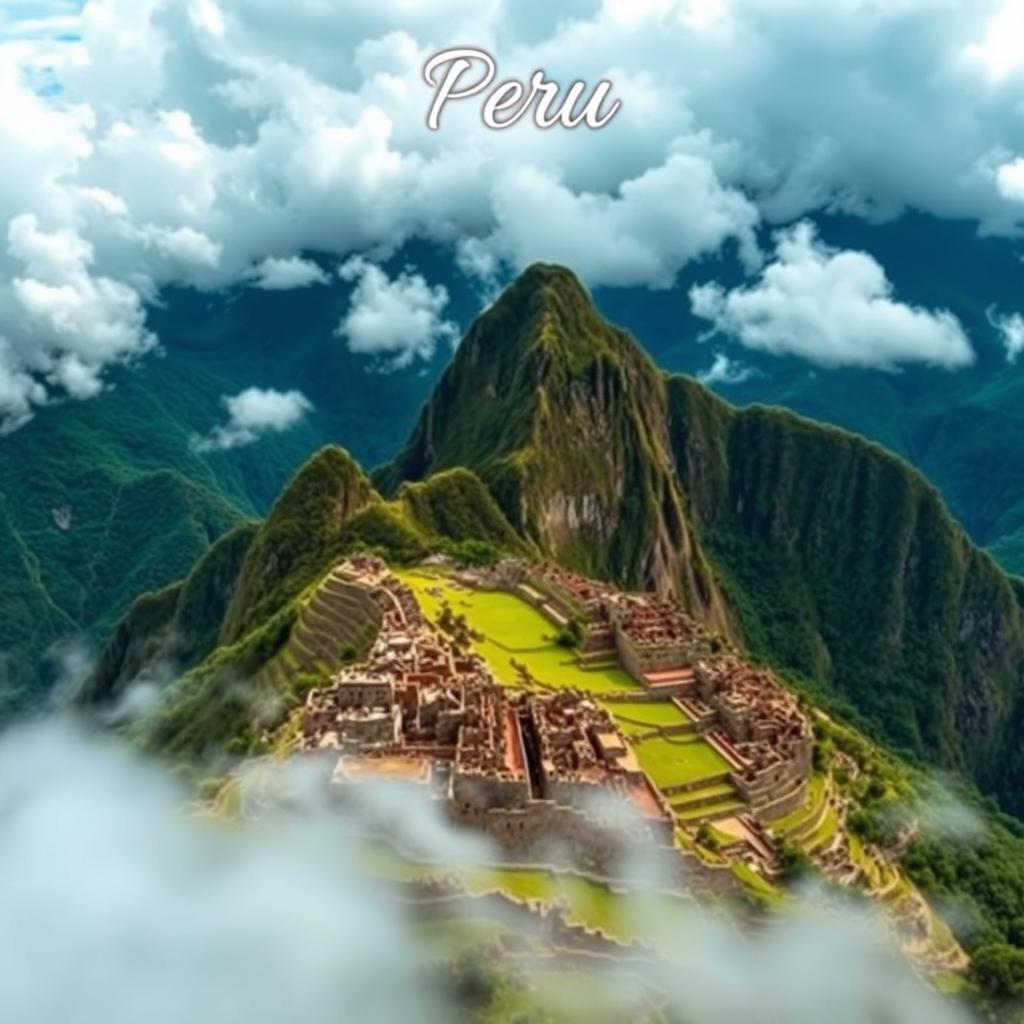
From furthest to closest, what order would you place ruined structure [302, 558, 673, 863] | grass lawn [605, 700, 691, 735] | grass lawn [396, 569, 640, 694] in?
grass lawn [396, 569, 640, 694] < grass lawn [605, 700, 691, 735] < ruined structure [302, 558, 673, 863]

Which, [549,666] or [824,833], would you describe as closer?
[824,833]

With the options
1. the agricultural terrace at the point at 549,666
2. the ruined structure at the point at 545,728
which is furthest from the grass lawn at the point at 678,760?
the ruined structure at the point at 545,728

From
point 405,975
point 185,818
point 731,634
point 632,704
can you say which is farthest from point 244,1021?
point 731,634

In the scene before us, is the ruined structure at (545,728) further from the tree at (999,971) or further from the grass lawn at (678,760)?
the tree at (999,971)

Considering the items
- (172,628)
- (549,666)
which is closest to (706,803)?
(549,666)

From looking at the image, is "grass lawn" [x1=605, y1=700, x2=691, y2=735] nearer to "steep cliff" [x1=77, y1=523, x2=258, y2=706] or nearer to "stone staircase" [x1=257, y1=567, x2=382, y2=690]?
"stone staircase" [x1=257, y1=567, x2=382, y2=690]

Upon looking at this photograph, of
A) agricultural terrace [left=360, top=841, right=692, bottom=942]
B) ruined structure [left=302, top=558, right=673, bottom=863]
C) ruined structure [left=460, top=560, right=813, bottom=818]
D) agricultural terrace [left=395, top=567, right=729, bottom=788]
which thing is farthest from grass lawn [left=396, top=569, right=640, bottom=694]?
agricultural terrace [left=360, top=841, right=692, bottom=942]

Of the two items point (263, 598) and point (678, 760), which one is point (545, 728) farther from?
point (263, 598)
